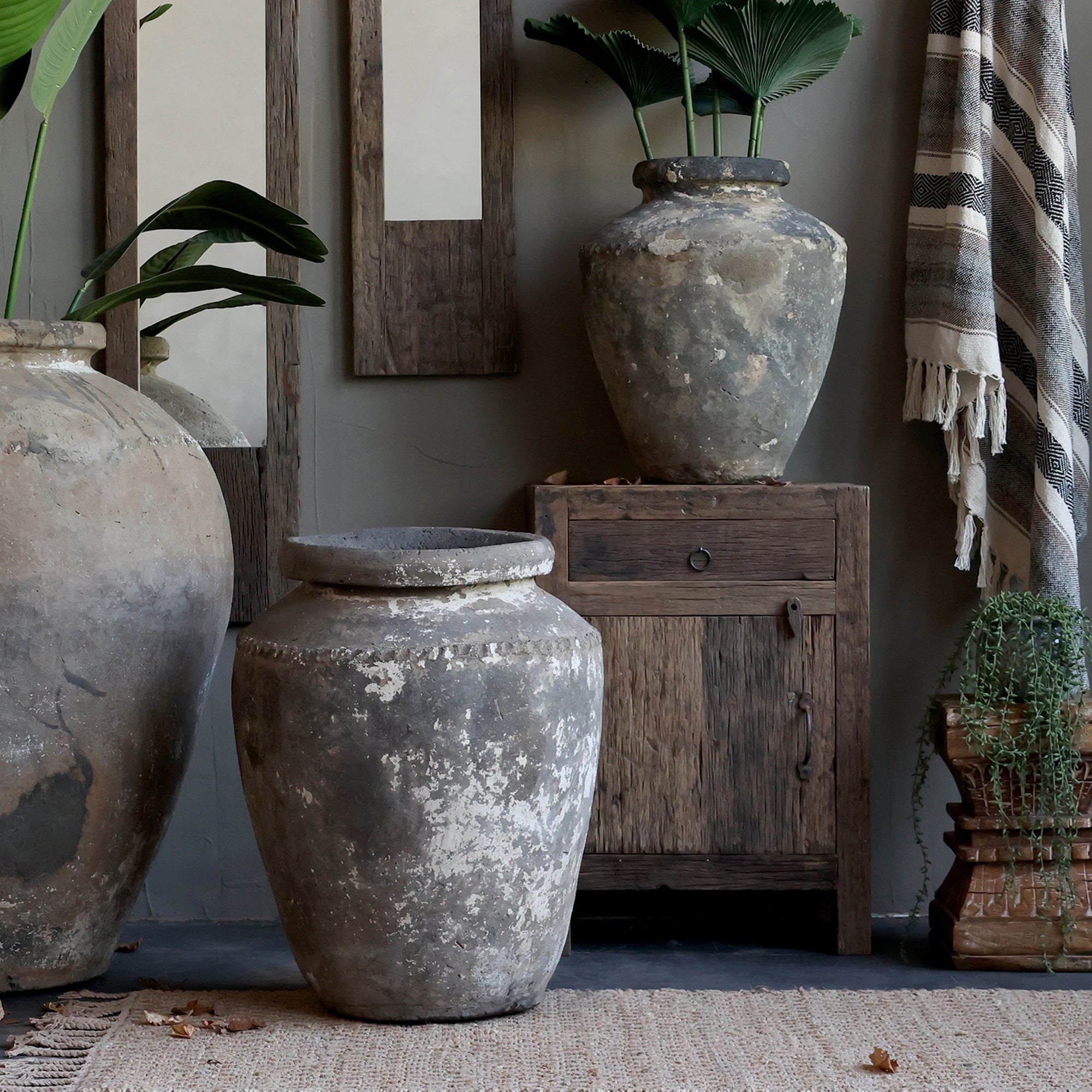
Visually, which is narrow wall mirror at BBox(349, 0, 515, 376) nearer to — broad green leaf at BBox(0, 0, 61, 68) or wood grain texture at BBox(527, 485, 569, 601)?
wood grain texture at BBox(527, 485, 569, 601)

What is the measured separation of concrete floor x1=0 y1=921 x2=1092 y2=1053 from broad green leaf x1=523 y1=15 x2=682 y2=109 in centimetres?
155

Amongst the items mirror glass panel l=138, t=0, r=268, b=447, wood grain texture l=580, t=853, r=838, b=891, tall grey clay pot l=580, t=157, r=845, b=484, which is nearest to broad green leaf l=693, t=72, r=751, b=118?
tall grey clay pot l=580, t=157, r=845, b=484

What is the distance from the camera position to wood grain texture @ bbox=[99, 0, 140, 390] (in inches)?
92.7

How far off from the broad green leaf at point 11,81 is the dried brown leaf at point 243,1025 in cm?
149

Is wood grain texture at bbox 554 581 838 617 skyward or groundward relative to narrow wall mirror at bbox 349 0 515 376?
groundward

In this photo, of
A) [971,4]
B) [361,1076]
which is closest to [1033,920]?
[361,1076]

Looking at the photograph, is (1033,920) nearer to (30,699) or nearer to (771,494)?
(771,494)

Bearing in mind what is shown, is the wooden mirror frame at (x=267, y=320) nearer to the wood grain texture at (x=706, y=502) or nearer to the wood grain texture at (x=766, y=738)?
the wood grain texture at (x=706, y=502)

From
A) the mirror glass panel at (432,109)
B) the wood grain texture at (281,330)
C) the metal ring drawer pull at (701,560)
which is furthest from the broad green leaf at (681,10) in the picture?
the metal ring drawer pull at (701,560)

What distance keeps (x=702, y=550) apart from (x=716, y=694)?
0.25 metres

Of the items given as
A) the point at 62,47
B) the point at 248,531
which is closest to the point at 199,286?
the point at 62,47

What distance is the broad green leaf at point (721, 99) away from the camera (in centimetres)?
234

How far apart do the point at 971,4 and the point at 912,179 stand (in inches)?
12.6

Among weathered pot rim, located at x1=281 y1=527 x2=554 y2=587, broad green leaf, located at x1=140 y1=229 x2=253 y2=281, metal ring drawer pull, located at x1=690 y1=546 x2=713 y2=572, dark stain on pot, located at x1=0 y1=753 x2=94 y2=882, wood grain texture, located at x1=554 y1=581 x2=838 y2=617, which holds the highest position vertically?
broad green leaf, located at x1=140 y1=229 x2=253 y2=281
